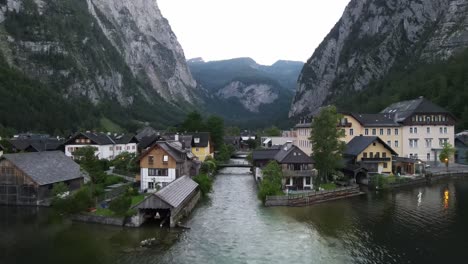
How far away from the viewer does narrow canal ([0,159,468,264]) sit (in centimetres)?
3347

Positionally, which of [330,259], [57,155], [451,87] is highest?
[451,87]

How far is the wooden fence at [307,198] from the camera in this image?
53.4 metres

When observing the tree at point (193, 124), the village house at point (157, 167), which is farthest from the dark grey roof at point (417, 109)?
the village house at point (157, 167)

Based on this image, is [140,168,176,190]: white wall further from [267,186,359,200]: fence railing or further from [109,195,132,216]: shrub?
[109,195,132,216]: shrub

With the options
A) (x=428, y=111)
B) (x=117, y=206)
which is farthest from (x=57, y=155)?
(x=428, y=111)

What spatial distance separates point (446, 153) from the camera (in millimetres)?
85312

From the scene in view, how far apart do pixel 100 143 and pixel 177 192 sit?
53.3 meters

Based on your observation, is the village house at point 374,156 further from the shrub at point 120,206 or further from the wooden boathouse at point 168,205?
the shrub at point 120,206

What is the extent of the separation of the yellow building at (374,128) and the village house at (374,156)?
45.5 ft

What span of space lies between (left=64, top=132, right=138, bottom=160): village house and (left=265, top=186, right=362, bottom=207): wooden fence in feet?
164

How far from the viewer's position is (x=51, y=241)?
125 feet

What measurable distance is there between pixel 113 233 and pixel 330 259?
68.6 ft

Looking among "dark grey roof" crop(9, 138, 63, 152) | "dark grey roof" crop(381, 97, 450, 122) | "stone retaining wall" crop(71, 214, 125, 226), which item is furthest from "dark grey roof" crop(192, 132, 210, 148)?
"stone retaining wall" crop(71, 214, 125, 226)

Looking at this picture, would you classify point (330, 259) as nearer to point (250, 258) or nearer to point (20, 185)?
point (250, 258)
